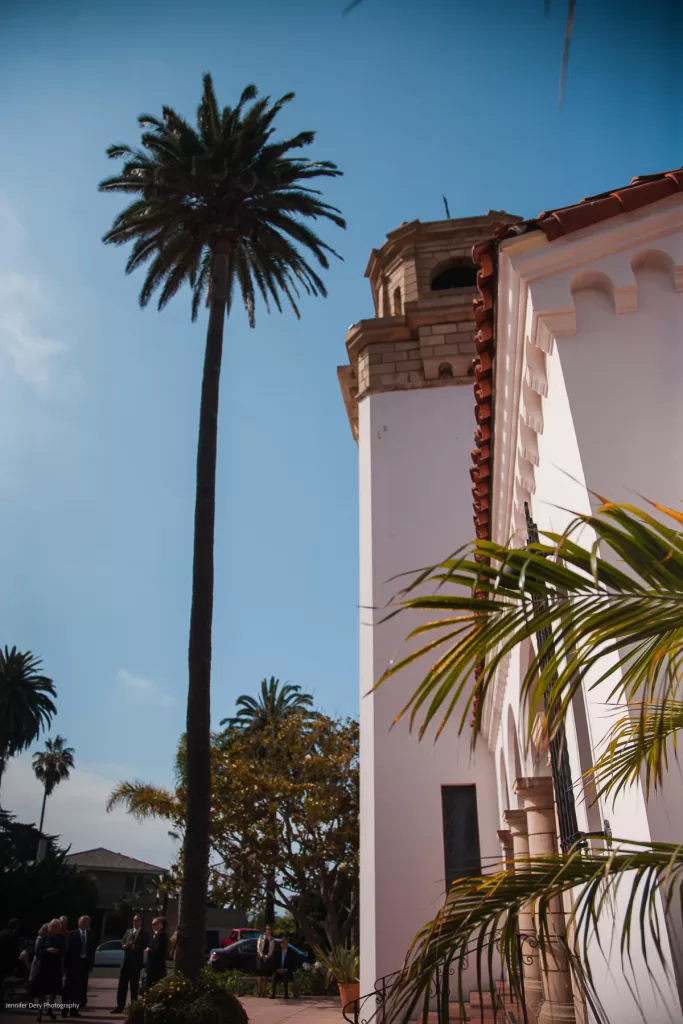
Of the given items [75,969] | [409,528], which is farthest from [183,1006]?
Result: [409,528]

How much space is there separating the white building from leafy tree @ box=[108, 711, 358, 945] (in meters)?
11.1

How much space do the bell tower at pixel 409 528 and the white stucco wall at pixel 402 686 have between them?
0.07 feet

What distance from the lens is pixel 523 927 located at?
30.0 feet

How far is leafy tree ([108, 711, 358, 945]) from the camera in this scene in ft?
75.3

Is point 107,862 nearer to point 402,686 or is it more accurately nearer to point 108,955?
point 108,955

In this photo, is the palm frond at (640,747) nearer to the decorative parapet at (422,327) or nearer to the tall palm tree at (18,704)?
the decorative parapet at (422,327)

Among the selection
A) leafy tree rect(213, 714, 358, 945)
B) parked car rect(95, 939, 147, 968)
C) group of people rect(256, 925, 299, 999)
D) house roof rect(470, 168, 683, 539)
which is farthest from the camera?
parked car rect(95, 939, 147, 968)

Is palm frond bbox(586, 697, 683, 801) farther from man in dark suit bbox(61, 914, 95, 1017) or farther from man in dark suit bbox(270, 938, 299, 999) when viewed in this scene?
man in dark suit bbox(270, 938, 299, 999)

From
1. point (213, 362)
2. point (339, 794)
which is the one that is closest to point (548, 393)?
point (213, 362)

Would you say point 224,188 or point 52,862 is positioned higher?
point 224,188

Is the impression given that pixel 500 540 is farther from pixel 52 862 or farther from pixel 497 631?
pixel 52 862

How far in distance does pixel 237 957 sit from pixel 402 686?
16.1 m

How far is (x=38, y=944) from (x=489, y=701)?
7.93 meters

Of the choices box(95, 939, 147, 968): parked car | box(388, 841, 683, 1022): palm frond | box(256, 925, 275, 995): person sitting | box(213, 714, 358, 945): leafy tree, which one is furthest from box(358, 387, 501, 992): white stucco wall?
box(95, 939, 147, 968): parked car
